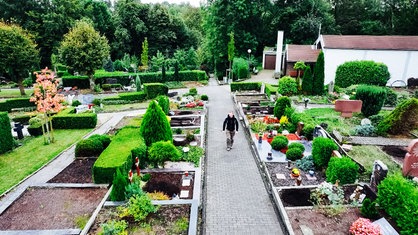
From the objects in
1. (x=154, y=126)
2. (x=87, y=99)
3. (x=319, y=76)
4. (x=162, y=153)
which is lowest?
(x=162, y=153)

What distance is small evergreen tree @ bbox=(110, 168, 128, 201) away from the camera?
9.29 metres

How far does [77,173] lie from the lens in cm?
1241

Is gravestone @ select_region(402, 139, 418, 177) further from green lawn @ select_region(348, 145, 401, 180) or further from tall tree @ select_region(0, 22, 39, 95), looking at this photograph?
tall tree @ select_region(0, 22, 39, 95)

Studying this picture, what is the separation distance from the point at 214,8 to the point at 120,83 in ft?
59.8

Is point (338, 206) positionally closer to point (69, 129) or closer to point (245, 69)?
point (69, 129)

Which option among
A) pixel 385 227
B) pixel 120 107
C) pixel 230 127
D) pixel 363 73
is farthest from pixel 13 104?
pixel 363 73

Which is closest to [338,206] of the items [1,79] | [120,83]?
[120,83]

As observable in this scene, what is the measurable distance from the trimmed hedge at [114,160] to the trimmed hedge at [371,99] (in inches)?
602

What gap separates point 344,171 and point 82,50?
97.2 feet

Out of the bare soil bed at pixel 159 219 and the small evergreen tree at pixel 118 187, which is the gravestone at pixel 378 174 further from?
the small evergreen tree at pixel 118 187

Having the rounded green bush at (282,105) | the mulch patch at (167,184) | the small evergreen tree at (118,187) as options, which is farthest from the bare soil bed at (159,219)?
the rounded green bush at (282,105)

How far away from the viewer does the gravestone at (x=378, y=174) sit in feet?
30.5

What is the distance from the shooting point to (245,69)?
35.8 meters

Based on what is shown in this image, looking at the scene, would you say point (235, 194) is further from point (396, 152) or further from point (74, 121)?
point (74, 121)
